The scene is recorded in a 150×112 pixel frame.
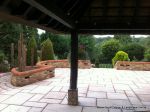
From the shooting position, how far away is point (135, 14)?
19.0 ft

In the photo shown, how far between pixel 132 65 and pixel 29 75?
8050 millimetres

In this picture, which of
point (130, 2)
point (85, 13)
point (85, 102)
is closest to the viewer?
point (130, 2)

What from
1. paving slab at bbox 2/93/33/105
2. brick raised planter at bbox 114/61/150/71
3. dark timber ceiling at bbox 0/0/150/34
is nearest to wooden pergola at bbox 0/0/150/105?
dark timber ceiling at bbox 0/0/150/34

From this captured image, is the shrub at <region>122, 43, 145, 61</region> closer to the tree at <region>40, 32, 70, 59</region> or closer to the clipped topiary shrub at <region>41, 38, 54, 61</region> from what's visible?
the tree at <region>40, 32, 70, 59</region>

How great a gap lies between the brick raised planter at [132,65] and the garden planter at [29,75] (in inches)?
218

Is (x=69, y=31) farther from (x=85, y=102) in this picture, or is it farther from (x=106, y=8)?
(x=85, y=102)

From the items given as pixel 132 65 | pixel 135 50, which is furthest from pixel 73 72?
pixel 135 50

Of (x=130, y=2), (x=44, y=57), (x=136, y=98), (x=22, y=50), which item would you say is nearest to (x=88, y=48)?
(x=44, y=57)

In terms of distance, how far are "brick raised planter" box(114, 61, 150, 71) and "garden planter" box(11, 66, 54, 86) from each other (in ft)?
18.1

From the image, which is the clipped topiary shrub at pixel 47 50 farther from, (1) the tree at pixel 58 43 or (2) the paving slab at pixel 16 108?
(2) the paving slab at pixel 16 108

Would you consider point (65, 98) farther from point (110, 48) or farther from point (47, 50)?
point (110, 48)

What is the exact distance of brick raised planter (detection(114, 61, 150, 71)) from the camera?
1461cm

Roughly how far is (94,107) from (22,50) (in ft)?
17.5

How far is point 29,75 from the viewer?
9.09 m
